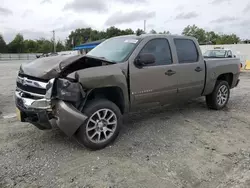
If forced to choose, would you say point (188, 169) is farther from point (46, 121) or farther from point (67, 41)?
point (67, 41)

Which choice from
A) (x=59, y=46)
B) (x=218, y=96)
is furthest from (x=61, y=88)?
(x=59, y=46)

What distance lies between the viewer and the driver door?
4.09 m

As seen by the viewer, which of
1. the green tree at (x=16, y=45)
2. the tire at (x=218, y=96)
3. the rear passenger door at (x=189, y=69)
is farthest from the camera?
the green tree at (x=16, y=45)

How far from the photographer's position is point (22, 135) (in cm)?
422

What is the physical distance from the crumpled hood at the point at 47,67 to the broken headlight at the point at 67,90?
19 cm

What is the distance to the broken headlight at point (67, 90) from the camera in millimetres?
3287

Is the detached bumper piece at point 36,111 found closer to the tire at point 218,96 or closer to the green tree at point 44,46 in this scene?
the tire at point 218,96

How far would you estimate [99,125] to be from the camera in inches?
145

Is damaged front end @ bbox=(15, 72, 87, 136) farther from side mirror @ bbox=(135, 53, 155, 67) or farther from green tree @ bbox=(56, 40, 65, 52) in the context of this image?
green tree @ bbox=(56, 40, 65, 52)

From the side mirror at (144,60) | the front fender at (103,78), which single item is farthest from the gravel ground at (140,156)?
the side mirror at (144,60)

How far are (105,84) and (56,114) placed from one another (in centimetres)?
86

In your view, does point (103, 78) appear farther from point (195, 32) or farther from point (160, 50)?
point (195, 32)

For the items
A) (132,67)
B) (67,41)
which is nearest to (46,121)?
(132,67)

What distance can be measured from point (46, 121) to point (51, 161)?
58 centimetres
